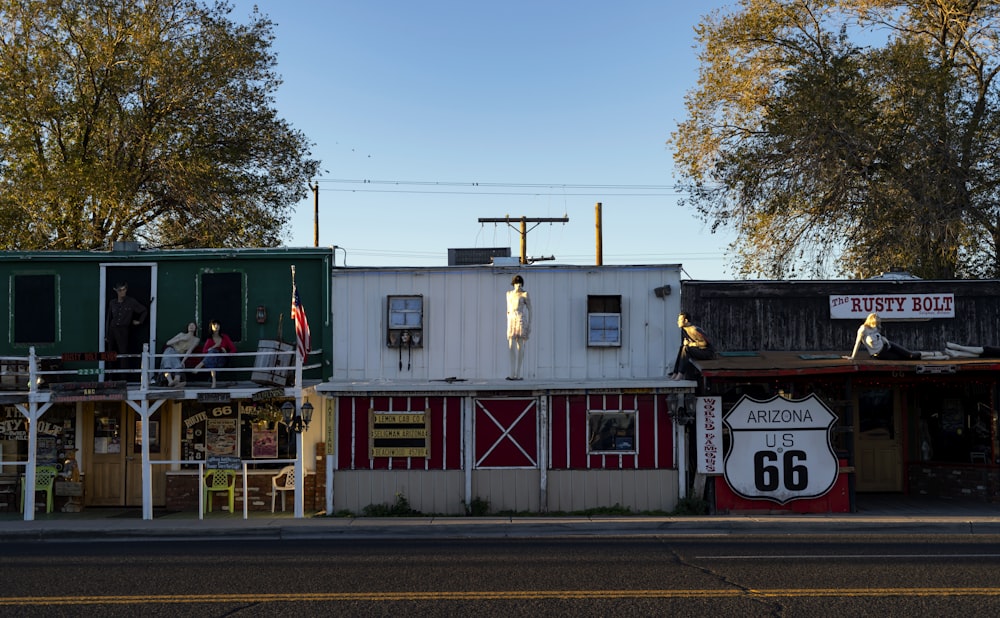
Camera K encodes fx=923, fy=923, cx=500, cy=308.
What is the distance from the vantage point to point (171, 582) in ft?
33.2

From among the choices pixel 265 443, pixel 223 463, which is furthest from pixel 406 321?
pixel 223 463

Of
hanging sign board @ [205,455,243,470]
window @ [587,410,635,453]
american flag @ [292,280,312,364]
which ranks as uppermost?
american flag @ [292,280,312,364]

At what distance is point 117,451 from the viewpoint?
1894 centimetres

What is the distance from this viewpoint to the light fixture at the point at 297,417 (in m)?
16.4

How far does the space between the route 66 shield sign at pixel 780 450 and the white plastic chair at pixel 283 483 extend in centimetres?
813

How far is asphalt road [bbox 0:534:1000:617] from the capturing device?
344 inches

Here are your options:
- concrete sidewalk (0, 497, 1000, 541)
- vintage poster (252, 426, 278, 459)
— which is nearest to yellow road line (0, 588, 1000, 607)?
concrete sidewalk (0, 497, 1000, 541)

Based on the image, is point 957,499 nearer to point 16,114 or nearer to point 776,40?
point 776,40

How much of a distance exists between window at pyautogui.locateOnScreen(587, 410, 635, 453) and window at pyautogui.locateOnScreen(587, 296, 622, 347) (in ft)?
5.00

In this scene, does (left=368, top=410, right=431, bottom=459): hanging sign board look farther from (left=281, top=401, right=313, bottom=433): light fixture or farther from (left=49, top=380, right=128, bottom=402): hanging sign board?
(left=49, top=380, right=128, bottom=402): hanging sign board

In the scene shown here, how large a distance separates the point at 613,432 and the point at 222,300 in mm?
8230

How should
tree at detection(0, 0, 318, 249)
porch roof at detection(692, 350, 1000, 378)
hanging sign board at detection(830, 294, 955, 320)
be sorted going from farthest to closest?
1. tree at detection(0, 0, 318, 249)
2. hanging sign board at detection(830, 294, 955, 320)
3. porch roof at detection(692, 350, 1000, 378)

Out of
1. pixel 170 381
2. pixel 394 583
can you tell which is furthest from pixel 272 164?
pixel 394 583

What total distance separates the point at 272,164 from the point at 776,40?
17.0 metres
